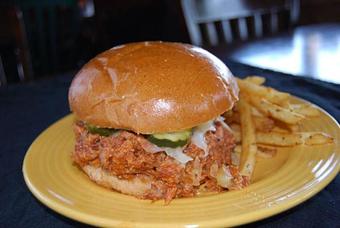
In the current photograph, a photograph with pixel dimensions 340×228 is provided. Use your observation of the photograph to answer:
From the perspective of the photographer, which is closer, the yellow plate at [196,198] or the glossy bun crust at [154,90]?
the yellow plate at [196,198]

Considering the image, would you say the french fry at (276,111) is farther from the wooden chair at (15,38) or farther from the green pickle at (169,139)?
the wooden chair at (15,38)

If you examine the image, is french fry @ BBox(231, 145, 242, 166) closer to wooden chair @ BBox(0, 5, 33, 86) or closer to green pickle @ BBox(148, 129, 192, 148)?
green pickle @ BBox(148, 129, 192, 148)

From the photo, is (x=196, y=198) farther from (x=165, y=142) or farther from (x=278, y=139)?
(x=278, y=139)

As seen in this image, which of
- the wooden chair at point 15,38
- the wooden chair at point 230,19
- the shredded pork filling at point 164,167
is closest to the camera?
the shredded pork filling at point 164,167

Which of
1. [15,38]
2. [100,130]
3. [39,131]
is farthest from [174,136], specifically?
[15,38]

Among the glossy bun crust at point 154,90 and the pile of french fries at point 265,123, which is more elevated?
the glossy bun crust at point 154,90

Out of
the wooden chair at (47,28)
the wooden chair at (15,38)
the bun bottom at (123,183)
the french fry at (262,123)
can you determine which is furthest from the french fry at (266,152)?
the wooden chair at (47,28)

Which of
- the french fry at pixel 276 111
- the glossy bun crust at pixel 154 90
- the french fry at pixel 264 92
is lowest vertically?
the french fry at pixel 276 111

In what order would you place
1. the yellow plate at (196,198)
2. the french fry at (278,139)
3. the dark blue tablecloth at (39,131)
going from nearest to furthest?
the yellow plate at (196,198) → the dark blue tablecloth at (39,131) → the french fry at (278,139)

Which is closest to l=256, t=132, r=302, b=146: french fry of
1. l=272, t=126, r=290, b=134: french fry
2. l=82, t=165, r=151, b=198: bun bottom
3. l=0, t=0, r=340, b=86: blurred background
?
l=272, t=126, r=290, b=134: french fry
